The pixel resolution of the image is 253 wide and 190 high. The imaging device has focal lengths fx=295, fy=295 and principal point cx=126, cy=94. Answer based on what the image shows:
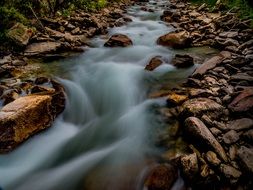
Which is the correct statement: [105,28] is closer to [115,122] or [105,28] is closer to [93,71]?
[93,71]

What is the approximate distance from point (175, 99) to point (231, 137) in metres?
1.33

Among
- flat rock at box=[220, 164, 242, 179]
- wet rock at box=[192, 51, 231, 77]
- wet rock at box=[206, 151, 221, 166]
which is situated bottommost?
wet rock at box=[192, 51, 231, 77]

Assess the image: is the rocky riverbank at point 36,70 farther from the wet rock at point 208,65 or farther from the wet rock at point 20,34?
the wet rock at point 208,65

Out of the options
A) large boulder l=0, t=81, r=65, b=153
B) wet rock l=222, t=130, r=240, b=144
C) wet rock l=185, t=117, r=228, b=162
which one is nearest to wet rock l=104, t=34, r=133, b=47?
large boulder l=0, t=81, r=65, b=153

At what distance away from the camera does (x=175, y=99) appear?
5.04 m

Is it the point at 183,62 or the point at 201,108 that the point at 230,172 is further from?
the point at 183,62

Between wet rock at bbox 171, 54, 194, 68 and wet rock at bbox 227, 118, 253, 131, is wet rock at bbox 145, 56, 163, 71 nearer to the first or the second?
wet rock at bbox 171, 54, 194, 68

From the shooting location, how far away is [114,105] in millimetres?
5625

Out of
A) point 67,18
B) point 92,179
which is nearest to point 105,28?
point 67,18

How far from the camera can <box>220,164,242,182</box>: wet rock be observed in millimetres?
3391

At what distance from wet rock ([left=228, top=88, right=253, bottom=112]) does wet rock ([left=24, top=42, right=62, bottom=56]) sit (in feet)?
15.7

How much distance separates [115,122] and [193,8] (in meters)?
9.48

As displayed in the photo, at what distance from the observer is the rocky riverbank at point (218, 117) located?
3477 millimetres

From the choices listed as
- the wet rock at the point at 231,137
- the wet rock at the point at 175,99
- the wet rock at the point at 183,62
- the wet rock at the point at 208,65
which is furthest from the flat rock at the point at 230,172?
the wet rock at the point at 183,62
